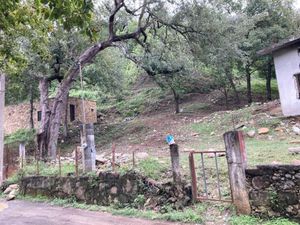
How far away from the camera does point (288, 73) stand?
13.3 metres

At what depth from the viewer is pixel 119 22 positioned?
603 inches

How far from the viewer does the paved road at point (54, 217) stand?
5715 millimetres

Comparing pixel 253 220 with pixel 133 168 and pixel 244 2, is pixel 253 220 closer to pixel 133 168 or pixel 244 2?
pixel 133 168

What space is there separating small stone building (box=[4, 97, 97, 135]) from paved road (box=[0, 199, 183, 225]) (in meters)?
14.6

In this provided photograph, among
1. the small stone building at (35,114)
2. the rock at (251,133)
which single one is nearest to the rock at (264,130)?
the rock at (251,133)

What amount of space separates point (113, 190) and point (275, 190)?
355 centimetres

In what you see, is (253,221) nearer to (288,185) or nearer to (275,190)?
(275,190)

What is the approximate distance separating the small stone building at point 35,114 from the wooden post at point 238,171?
1772 centimetres

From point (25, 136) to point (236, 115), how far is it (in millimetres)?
13950

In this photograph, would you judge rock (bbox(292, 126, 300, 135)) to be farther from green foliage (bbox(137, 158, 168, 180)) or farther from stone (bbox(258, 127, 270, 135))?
green foliage (bbox(137, 158, 168, 180))

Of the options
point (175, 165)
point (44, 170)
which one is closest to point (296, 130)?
point (175, 165)

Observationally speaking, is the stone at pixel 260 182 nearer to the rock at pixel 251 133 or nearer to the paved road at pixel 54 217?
the paved road at pixel 54 217

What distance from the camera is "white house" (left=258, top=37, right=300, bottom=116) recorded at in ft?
42.4

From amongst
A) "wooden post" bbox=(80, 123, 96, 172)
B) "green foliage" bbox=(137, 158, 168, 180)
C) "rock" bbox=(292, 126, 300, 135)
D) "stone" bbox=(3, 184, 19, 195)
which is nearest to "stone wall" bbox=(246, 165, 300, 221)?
A: "green foliage" bbox=(137, 158, 168, 180)
